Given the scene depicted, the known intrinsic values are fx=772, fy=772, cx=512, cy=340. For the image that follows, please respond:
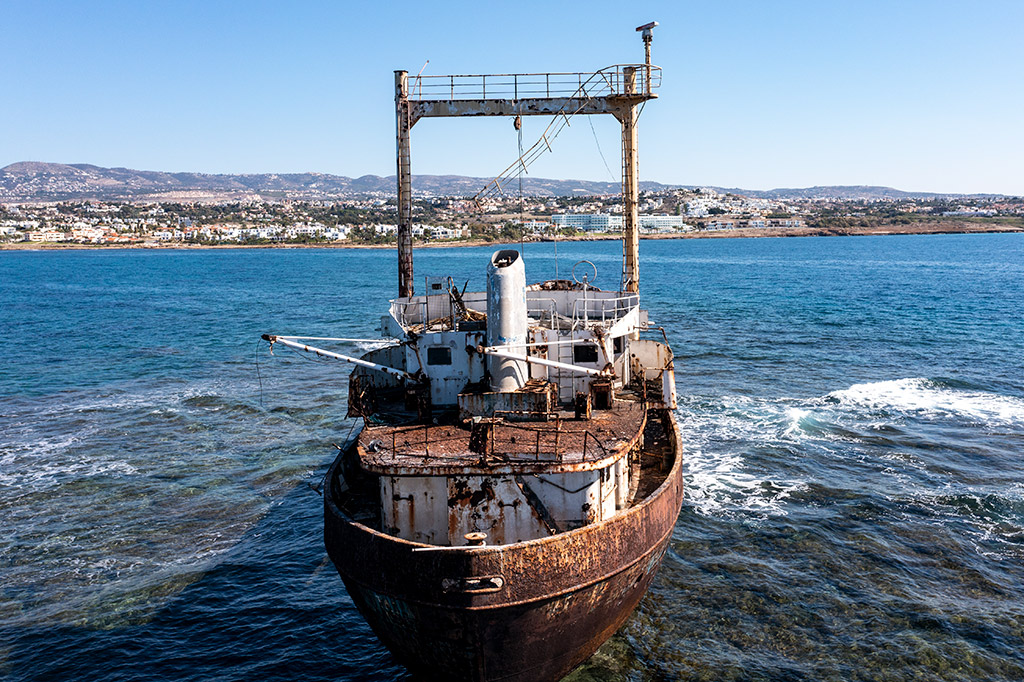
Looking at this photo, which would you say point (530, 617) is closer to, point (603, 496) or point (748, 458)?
point (603, 496)

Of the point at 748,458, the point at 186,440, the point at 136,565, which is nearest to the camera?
the point at 136,565

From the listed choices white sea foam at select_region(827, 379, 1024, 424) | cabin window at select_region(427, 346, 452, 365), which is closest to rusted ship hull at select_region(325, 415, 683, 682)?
cabin window at select_region(427, 346, 452, 365)

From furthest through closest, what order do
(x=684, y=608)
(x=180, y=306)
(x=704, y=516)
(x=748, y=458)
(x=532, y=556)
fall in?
1. (x=180, y=306)
2. (x=748, y=458)
3. (x=704, y=516)
4. (x=684, y=608)
5. (x=532, y=556)

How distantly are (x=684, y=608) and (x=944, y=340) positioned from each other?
1542 inches

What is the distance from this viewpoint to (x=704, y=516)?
22797 millimetres

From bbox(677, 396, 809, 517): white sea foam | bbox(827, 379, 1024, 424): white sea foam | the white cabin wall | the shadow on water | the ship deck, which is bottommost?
the shadow on water

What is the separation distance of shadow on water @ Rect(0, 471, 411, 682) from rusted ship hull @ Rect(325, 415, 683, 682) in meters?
2.47

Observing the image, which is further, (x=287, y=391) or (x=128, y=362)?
(x=128, y=362)

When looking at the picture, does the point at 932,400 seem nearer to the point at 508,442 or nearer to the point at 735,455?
the point at 735,455

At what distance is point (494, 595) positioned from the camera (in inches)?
504

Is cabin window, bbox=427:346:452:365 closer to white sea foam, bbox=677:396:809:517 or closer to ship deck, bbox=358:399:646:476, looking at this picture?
ship deck, bbox=358:399:646:476

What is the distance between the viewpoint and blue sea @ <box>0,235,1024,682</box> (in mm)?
16375

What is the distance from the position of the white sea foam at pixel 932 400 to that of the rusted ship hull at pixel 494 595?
23.0 meters

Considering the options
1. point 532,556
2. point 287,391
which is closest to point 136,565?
point 532,556
